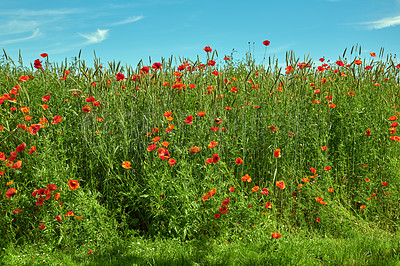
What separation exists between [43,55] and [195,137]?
2177 millimetres

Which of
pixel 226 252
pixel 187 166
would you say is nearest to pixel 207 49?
pixel 187 166

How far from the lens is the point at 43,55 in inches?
158

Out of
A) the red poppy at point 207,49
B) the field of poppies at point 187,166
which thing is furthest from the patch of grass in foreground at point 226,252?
the red poppy at point 207,49

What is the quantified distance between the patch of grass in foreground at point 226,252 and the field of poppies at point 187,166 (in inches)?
1.9

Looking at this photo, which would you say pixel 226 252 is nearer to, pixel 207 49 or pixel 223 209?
pixel 223 209

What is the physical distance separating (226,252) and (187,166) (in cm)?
85

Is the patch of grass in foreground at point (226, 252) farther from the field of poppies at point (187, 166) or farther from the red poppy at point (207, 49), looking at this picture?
the red poppy at point (207, 49)

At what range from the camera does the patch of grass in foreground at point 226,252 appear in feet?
8.72

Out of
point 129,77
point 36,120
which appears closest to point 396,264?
point 129,77

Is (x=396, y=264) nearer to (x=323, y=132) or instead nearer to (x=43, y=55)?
(x=323, y=132)

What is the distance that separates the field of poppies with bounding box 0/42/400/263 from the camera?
117 inches

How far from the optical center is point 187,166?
316 cm

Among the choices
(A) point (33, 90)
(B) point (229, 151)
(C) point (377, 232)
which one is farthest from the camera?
(A) point (33, 90)

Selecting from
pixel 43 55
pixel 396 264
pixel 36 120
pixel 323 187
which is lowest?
pixel 396 264
